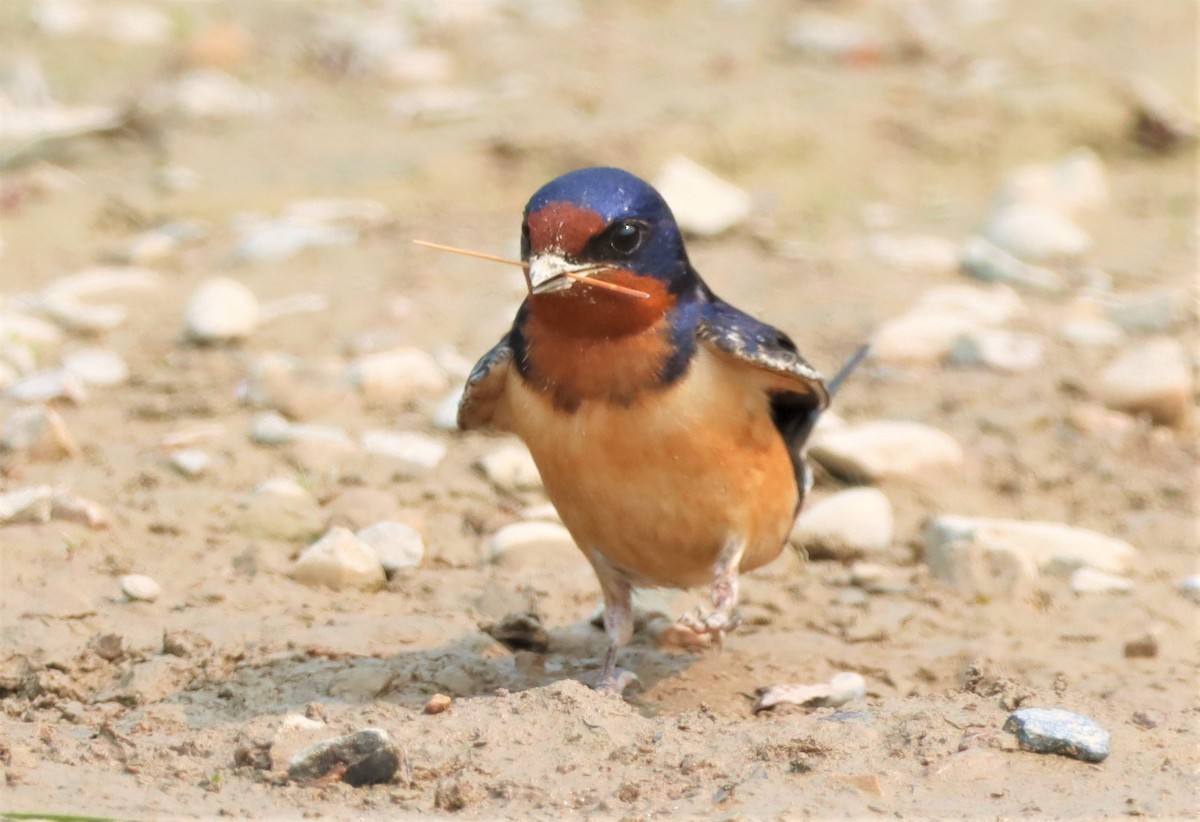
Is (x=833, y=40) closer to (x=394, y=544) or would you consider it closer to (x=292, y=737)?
(x=394, y=544)

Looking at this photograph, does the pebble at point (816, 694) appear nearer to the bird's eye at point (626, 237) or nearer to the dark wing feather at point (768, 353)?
the dark wing feather at point (768, 353)

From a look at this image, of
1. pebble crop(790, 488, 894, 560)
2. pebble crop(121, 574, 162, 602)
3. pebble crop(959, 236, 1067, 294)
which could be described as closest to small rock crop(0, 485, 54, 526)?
pebble crop(121, 574, 162, 602)

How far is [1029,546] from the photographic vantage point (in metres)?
5.52

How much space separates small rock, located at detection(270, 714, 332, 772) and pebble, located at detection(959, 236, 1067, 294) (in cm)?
481

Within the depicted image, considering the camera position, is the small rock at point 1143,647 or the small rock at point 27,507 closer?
the small rock at point 1143,647

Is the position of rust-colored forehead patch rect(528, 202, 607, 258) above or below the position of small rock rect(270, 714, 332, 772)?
above

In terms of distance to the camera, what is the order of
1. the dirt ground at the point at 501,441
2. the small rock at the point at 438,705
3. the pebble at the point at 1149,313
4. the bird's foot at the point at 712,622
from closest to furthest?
the dirt ground at the point at 501,441 < the small rock at the point at 438,705 < the bird's foot at the point at 712,622 < the pebble at the point at 1149,313

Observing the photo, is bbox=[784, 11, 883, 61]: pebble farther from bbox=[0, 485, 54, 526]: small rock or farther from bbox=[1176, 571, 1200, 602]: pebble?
bbox=[0, 485, 54, 526]: small rock

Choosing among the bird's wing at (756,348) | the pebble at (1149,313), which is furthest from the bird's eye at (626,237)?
the pebble at (1149,313)

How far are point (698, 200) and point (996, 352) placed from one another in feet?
5.85

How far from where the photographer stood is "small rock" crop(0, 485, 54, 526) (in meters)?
5.16

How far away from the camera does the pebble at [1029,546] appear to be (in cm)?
546

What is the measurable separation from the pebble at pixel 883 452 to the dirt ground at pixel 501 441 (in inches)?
2.7

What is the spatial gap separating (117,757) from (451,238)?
460 cm
